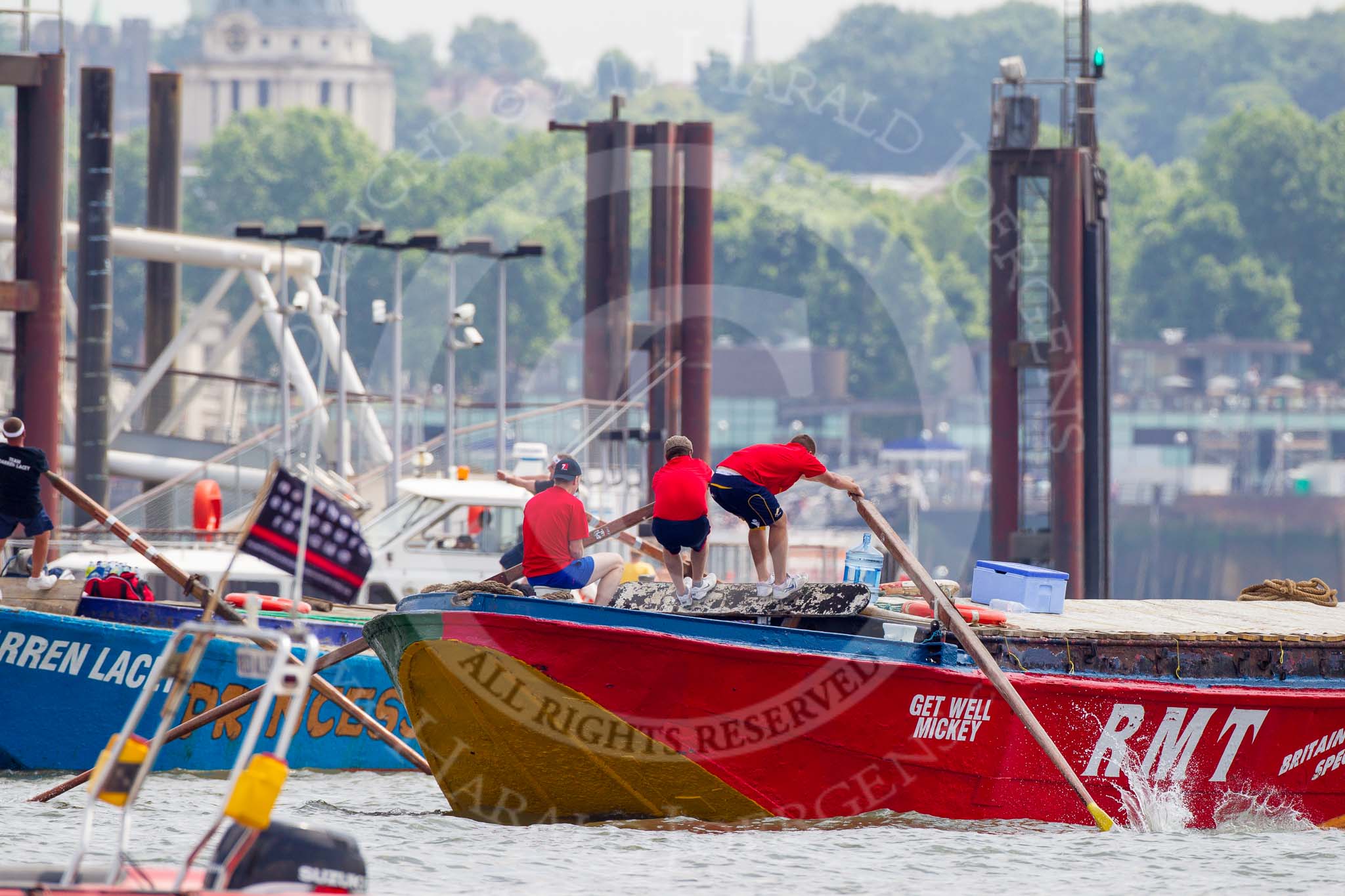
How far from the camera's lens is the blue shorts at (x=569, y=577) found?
49.1 feet

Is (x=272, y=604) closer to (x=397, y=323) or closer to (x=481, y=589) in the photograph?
(x=481, y=589)

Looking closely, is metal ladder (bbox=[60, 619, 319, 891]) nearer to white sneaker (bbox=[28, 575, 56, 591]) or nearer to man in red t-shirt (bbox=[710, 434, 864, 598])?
man in red t-shirt (bbox=[710, 434, 864, 598])

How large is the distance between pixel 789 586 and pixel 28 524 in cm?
629

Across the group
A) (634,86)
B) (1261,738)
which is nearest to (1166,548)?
(1261,738)

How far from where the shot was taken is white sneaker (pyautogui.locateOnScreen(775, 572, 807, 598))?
14.8 meters

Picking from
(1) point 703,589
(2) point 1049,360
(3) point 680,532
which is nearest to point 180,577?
(3) point 680,532

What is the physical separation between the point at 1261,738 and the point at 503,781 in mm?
5622

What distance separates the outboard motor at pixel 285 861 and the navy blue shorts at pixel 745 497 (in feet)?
16.4

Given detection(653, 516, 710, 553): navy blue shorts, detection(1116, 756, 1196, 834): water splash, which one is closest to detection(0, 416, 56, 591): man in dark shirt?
detection(653, 516, 710, 553): navy blue shorts

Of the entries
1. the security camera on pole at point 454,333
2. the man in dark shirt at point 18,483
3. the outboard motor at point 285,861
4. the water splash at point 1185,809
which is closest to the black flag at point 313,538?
the outboard motor at point 285,861

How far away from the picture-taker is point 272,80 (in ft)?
573

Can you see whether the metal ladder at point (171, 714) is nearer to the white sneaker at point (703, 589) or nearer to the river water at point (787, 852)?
the river water at point (787, 852)

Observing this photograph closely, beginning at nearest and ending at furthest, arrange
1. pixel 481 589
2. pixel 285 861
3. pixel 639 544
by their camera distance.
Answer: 1. pixel 285 861
2. pixel 481 589
3. pixel 639 544

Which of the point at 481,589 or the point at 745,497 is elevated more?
the point at 745,497
